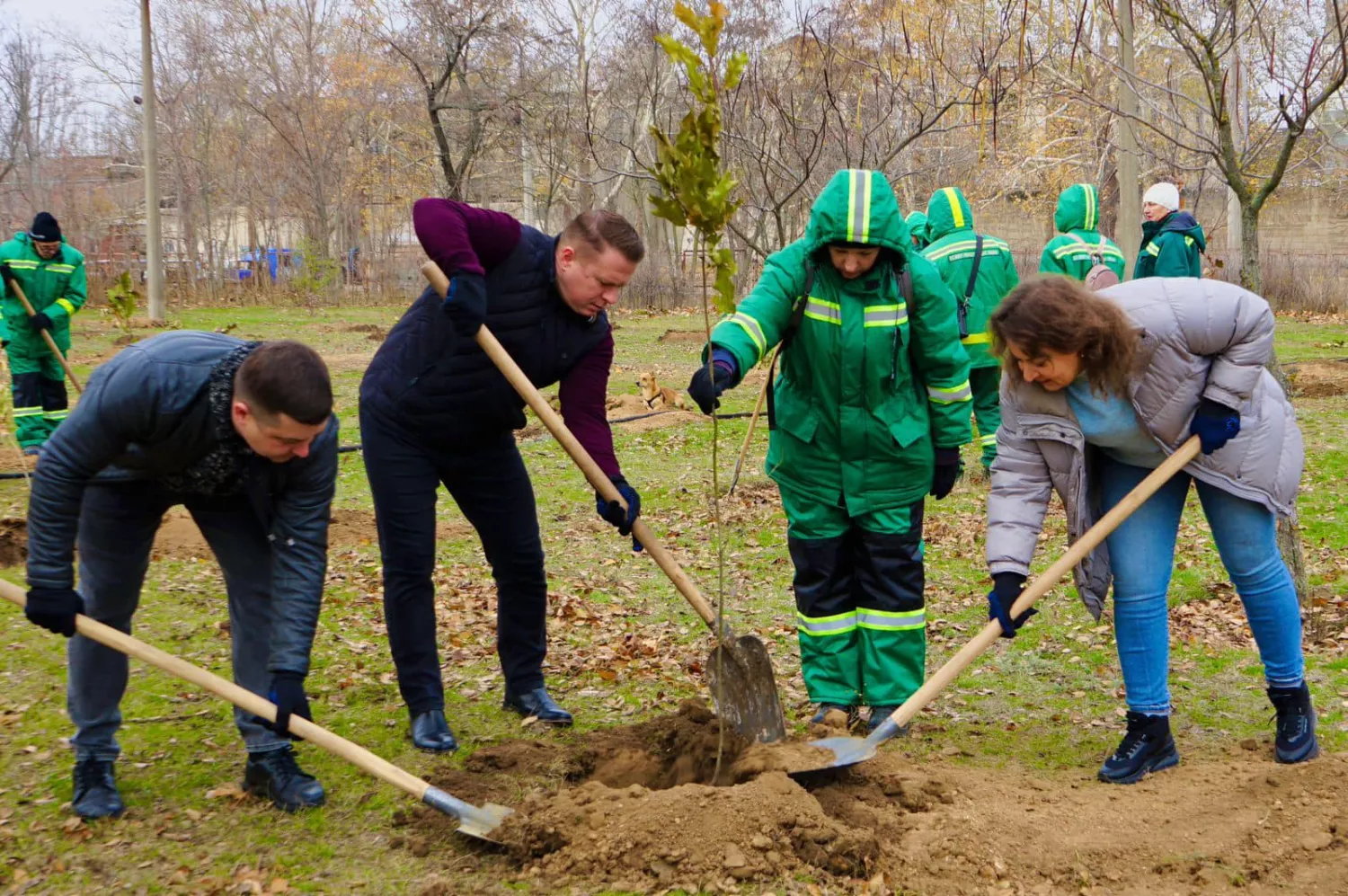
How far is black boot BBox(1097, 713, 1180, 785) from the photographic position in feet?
13.3

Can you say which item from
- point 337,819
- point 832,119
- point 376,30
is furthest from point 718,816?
point 376,30

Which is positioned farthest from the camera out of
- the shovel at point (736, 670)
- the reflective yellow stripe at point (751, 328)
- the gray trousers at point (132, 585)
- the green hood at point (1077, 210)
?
the green hood at point (1077, 210)

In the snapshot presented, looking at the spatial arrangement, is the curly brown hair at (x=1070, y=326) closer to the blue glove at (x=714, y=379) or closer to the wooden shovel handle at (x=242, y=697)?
the blue glove at (x=714, y=379)

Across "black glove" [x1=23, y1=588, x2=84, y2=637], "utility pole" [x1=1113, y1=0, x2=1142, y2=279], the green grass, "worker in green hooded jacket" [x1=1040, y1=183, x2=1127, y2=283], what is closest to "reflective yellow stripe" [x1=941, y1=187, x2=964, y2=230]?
"worker in green hooded jacket" [x1=1040, y1=183, x2=1127, y2=283]

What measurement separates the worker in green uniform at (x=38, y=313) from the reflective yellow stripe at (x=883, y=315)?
26.5 ft

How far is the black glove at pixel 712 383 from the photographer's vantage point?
396 cm

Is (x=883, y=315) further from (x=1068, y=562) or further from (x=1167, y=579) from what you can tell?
(x=1167, y=579)

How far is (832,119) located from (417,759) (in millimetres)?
11920

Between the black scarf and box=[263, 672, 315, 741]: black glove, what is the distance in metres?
0.60

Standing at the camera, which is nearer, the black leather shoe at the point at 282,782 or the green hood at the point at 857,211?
the black leather shoe at the point at 282,782

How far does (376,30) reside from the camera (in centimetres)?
2505

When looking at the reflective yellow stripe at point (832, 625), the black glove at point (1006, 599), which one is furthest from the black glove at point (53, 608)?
the black glove at point (1006, 599)

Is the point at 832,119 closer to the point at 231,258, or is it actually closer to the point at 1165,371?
the point at 1165,371

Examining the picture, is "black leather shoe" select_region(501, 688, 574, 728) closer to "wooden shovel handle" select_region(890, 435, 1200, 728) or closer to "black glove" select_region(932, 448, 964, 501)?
"wooden shovel handle" select_region(890, 435, 1200, 728)
